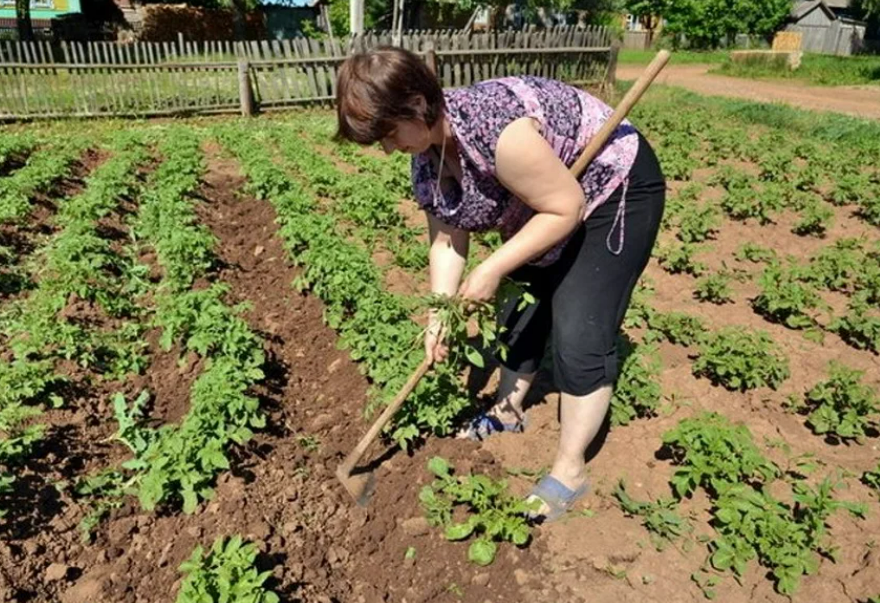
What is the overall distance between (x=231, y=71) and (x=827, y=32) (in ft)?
126

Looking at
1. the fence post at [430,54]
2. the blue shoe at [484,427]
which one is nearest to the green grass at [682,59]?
the fence post at [430,54]

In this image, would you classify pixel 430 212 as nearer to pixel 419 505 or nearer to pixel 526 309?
pixel 526 309

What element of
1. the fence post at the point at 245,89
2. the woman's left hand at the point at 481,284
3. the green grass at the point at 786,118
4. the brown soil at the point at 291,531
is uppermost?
the woman's left hand at the point at 481,284

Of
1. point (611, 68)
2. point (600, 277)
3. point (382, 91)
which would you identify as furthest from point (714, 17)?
point (382, 91)

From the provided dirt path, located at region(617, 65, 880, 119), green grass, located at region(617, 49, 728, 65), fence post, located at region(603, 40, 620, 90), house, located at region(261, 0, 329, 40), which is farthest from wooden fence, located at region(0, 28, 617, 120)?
house, located at region(261, 0, 329, 40)

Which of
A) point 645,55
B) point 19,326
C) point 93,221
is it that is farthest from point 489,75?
point 645,55

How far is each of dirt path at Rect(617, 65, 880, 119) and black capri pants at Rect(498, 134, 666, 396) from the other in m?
14.2

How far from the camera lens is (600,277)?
2.68 metres

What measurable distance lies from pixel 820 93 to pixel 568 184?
19.7 meters

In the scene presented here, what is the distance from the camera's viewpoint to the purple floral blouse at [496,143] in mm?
2293

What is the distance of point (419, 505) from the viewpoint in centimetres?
313

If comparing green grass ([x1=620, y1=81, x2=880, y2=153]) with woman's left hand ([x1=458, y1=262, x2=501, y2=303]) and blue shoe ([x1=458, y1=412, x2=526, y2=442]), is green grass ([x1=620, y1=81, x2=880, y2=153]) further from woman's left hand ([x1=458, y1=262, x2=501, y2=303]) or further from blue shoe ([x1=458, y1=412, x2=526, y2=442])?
woman's left hand ([x1=458, y1=262, x2=501, y2=303])

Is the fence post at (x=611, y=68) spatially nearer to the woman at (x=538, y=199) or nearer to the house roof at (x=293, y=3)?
the woman at (x=538, y=199)

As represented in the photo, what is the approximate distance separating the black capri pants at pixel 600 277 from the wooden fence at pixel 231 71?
420 inches
